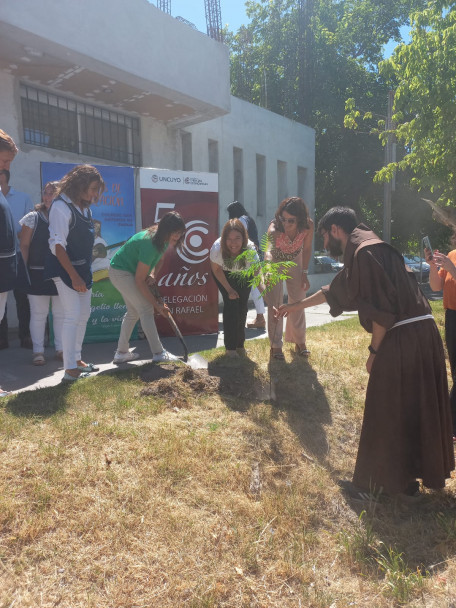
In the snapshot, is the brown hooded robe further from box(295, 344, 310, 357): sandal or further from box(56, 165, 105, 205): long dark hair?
box(295, 344, 310, 357): sandal

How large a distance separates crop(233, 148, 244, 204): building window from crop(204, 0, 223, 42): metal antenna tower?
9.92ft

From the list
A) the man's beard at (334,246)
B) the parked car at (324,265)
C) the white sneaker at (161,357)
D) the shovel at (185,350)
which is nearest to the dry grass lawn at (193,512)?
the white sneaker at (161,357)

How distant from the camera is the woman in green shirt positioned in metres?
5.04

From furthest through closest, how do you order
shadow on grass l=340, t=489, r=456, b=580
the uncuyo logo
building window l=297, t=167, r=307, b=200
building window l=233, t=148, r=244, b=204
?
building window l=297, t=167, r=307, b=200 → building window l=233, t=148, r=244, b=204 → the uncuyo logo → shadow on grass l=340, t=489, r=456, b=580

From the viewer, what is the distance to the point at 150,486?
3.28 meters

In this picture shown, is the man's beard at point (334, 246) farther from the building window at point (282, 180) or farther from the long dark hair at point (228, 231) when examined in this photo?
the building window at point (282, 180)

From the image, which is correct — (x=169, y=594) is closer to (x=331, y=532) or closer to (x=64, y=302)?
(x=331, y=532)

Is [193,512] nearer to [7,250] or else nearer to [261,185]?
[7,250]

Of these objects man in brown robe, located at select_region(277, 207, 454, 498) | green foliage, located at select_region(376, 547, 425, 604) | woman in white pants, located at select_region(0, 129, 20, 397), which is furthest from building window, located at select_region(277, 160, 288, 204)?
green foliage, located at select_region(376, 547, 425, 604)

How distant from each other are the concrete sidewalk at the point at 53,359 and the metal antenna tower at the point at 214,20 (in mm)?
8694

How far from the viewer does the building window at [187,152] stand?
41.7ft

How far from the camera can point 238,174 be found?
1516cm

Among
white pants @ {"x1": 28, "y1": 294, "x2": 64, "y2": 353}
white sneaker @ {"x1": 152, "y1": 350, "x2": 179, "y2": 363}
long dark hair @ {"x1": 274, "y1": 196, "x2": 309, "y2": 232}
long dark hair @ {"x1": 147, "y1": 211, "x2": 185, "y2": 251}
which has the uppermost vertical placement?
long dark hair @ {"x1": 274, "y1": 196, "x2": 309, "y2": 232}

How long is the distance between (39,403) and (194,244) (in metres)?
3.82
